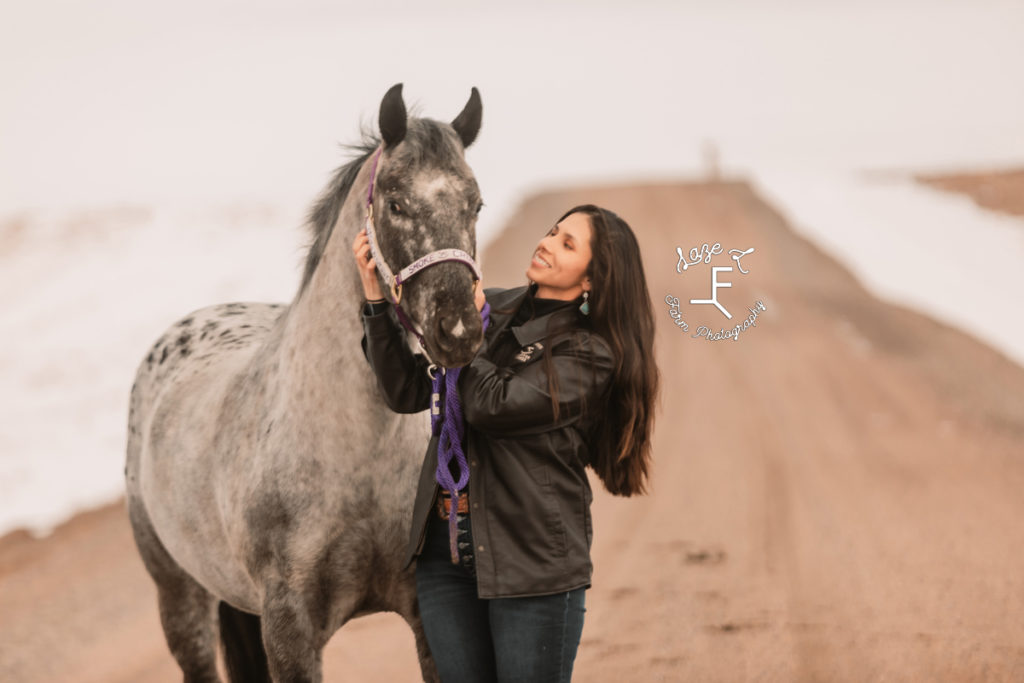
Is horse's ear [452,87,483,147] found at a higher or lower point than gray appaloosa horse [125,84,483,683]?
higher

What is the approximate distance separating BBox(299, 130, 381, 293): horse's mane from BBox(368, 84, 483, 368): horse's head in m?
0.38

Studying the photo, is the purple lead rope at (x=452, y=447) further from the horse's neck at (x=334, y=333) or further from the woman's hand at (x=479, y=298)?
the horse's neck at (x=334, y=333)

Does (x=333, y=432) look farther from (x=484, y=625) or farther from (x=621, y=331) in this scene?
(x=621, y=331)

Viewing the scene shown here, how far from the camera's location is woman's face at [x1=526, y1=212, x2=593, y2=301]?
2791mm

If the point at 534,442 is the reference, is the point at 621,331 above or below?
above

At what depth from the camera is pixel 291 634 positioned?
10.3 feet

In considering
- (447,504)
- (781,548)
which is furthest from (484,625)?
(781,548)

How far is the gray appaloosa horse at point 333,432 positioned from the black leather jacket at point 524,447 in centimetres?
16

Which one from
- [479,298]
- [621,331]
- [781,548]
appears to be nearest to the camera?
[479,298]

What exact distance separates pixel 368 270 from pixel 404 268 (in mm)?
128

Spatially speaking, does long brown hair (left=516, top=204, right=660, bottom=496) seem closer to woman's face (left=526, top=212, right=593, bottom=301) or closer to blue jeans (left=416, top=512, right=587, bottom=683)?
woman's face (left=526, top=212, right=593, bottom=301)

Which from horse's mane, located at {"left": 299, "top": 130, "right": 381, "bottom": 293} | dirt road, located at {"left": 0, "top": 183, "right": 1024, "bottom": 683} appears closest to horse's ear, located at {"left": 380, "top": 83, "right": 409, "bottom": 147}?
horse's mane, located at {"left": 299, "top": 130, "right": 381, "bottom": 293}

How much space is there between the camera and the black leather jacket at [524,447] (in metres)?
2.65

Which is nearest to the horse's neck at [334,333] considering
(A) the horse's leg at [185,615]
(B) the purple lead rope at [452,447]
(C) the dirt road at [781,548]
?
(B) the purple lead rope at [452,447]
